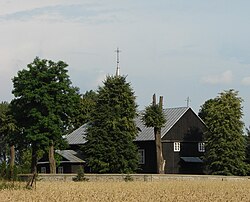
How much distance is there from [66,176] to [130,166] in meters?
13.1

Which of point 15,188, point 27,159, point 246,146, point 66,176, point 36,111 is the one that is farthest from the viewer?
point 27,159

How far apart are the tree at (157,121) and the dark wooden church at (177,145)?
2.08m

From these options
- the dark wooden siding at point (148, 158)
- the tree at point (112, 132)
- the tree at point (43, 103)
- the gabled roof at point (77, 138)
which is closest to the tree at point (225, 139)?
the dark wooden siding at point (148, 158)

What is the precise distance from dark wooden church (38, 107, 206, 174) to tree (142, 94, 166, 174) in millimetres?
2078

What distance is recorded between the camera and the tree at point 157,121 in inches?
2499

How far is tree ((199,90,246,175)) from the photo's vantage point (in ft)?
207

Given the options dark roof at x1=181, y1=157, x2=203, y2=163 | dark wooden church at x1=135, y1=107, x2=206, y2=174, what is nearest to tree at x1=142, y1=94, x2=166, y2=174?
dark wooden church at x1=135, y1=107, x2=206, y2=174

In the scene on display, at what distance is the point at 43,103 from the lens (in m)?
62.5

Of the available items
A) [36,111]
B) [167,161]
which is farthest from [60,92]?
[167,161]

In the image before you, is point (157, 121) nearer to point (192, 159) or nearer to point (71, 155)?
point (192, 159)

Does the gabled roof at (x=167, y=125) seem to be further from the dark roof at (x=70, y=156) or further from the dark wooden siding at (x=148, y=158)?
the dark roof at (x=70, y=156)

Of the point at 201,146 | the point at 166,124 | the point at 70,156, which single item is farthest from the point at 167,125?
the point at 70,156

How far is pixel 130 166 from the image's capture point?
64.6 metres

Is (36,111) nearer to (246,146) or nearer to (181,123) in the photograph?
(181,123)
